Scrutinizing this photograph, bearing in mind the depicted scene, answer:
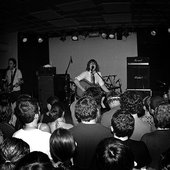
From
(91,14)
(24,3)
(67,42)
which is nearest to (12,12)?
(24,3)

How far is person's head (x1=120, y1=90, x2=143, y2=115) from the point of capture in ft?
8.23

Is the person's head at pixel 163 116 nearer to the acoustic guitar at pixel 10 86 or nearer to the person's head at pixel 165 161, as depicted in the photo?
the person's head at pixel 165 161

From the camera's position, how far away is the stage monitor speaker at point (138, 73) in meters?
7.28

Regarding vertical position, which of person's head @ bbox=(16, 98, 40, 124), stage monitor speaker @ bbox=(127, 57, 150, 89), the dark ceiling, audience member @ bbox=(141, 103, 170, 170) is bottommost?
audience member @ bbox=(141, 103, 170, 170)

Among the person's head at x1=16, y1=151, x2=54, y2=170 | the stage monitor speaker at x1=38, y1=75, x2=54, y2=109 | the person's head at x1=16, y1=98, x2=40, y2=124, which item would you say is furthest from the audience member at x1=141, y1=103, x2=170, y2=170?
the stage monitor speaker at x1=38, y1=75, x2=54, y2=109

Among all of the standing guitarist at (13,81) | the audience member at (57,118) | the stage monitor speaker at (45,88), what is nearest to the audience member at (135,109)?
the audience member at (57,118)

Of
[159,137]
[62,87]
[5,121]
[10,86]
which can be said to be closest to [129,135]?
[159,137]

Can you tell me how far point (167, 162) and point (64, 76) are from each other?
623cm

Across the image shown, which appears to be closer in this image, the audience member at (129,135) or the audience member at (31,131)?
the audience member at (129,135)

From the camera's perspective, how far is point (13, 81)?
6.21m

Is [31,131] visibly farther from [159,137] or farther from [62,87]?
[62,87]

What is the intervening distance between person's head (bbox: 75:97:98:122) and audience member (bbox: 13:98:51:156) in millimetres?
314

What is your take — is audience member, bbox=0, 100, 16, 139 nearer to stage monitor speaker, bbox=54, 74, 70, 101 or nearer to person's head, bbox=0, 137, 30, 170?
person's head, bbox=0, 137, 30, 170

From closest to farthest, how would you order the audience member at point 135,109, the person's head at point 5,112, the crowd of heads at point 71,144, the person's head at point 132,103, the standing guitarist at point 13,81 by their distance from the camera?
the crowd of heads at point 71,144, the audience member at point 135,109, the person's head at point 132,103, the person's head at point 5,112, the standing guitarist at point 13,81
